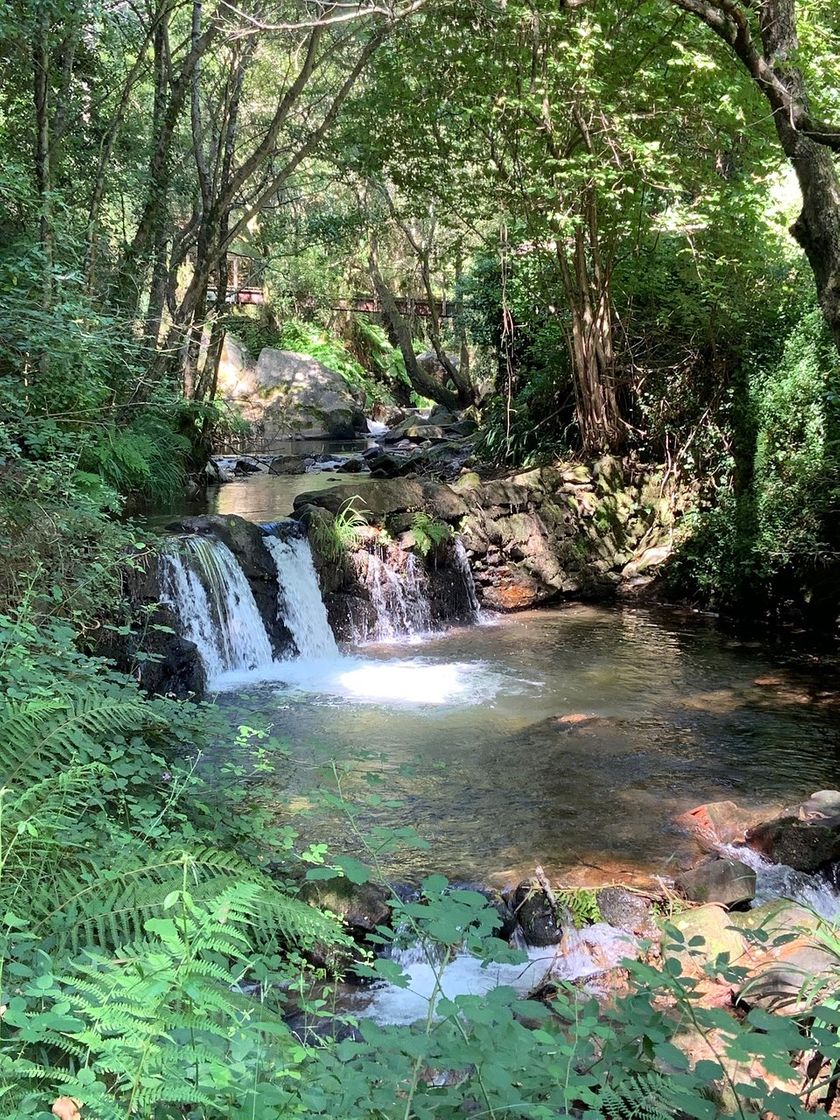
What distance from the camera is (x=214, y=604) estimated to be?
866 cm

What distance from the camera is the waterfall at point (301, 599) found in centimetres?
933

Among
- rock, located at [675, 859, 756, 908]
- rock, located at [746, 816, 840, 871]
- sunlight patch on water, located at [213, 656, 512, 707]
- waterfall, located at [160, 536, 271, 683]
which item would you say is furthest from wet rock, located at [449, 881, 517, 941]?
waterfall, located at [160, 536, 271, 683]

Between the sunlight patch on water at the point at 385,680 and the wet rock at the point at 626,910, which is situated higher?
the sunlight patch on water at the point at 385,680

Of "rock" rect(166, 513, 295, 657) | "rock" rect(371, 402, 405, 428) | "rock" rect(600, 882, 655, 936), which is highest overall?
"rock" rect(371, 402, 405, 428)

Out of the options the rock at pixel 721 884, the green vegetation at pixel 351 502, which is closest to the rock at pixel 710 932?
the rock at pixel 721 884

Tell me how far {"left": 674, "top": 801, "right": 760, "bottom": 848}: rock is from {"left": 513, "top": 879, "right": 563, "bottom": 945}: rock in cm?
132

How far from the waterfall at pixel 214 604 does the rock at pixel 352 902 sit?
4.35 metres

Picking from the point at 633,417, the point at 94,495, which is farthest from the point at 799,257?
the point at 94,495

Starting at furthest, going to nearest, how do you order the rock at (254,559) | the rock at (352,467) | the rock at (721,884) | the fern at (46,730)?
1. the rock at (352,467)
2. the rock at (254,559)
3. the rock at (721,884)
4. the fern at (46,730)

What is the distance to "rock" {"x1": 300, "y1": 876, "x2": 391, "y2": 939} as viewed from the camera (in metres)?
4.02

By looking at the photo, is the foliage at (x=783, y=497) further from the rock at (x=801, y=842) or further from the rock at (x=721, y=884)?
the rock at (x=721, y=884)

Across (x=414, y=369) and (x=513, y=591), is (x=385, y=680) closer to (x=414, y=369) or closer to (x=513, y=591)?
(x=513, y=591)

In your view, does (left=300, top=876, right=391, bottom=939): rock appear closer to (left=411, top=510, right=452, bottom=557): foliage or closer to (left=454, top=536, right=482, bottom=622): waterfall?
(left=411, top=510, right=452, bottom=557): foliage

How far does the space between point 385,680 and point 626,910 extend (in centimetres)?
429
